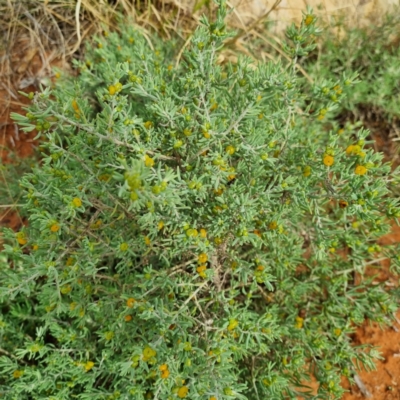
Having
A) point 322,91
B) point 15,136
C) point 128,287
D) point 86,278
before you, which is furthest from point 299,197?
point 15,136

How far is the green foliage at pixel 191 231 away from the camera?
205 centimetres

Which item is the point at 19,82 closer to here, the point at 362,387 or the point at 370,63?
the point at 370,63

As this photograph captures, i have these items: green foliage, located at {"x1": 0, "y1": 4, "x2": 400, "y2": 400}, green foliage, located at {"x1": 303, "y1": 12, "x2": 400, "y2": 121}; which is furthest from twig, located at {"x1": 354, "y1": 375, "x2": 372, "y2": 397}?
green foliage, located at {"x1": 303, "y1": 12, "x2": 400, "y2": 121}

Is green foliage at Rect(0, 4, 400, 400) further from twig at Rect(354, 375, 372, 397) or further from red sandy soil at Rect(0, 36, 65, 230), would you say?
red sandy soil at Rect(0, 36, 65, 230)

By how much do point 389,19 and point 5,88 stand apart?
3.12 metres

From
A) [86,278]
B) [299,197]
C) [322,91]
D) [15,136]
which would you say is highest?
[322,91]

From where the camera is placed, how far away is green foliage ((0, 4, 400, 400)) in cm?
205

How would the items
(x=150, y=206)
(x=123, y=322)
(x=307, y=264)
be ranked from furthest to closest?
(x=307, y=264) → (x=123, y=322) → (x=150, y=206)

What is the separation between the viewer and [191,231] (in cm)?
200

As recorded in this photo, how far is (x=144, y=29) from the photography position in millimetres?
3480

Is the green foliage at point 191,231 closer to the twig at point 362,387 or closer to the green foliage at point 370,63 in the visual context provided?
the twig at point 362,387

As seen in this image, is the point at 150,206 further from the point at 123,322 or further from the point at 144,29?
the point at 144,29

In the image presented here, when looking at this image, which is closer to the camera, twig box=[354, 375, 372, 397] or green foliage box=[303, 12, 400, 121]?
twig box=[354, 375, 372, 397]

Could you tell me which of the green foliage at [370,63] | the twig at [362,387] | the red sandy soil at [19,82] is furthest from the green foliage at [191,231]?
the red sandy soil at [19,82]
